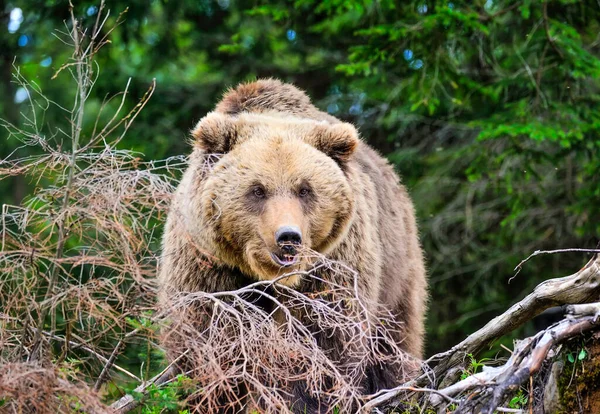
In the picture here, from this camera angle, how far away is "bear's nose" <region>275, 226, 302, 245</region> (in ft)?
16.9

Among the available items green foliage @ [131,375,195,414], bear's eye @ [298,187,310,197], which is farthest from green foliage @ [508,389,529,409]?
bear's eye @ [298,187,310,197]

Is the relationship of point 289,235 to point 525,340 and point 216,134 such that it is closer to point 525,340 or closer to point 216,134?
point 216,134

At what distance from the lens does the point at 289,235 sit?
5.15 meters

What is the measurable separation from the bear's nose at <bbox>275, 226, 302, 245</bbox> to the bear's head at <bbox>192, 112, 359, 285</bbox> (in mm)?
52

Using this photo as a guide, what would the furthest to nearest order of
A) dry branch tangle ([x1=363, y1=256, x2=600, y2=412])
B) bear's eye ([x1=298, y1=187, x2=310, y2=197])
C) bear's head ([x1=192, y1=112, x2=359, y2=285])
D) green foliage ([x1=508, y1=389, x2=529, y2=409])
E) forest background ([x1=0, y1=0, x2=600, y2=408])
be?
forest background ([x1=0, y1=0, x2=600, y2=408]) → bear's eye ([x1=298, y1=187, x2=310, y2=197]) → bear's head ([x1=192, y1=112, x2=359, y2=285]) → green foliage ([x1=508, y1=389, x2=529, y2=409]) → dry branch tangle ([x1=363, y1=256, x2=600, y2=412])

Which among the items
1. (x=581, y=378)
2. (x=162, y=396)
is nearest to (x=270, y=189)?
(x=162, y=396)

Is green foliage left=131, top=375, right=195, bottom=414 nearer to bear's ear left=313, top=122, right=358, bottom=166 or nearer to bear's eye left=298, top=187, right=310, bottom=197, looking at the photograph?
bear's eye left=298, top=187, right=310, bottom=197

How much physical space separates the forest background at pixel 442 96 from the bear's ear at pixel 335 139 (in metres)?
2.26

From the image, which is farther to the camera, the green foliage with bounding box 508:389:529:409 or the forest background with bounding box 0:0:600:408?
the forest background with bounding box 0:0:600:408

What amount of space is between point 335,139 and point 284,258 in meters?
1.02

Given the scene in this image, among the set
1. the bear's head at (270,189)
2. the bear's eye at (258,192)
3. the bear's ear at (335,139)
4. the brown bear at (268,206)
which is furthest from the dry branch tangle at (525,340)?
the bear's ear at (335,139)

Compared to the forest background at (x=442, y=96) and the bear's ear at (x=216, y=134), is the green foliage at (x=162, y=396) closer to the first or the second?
the bear's ear at (x=216, y=134)

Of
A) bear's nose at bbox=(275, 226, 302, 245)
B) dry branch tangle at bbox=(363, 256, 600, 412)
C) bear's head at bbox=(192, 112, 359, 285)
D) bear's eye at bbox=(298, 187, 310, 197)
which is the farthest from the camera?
bear's eye at bbox=(298, 187, 310, 197)

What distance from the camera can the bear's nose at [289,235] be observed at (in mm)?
5145
